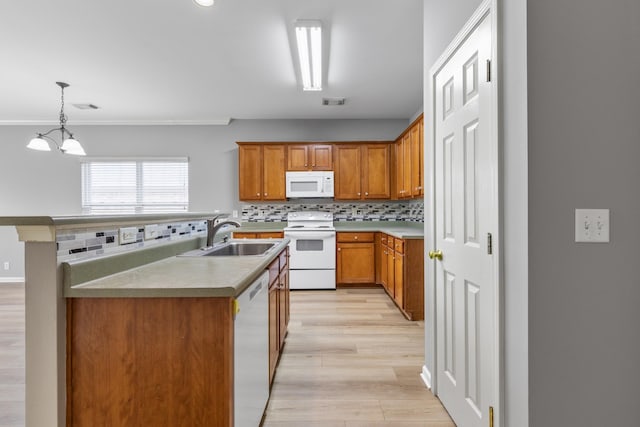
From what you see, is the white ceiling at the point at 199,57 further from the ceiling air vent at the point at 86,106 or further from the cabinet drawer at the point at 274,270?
the cabinet drawer at the point at 274,270

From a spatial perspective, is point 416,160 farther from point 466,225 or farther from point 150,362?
point 150,362

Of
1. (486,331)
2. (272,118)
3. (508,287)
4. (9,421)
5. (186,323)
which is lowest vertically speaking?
(9,421)

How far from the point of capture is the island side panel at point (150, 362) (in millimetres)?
1237

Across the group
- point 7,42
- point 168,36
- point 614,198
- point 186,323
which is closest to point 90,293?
point 186,323

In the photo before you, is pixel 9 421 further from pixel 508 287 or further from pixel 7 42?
pixel 7 42

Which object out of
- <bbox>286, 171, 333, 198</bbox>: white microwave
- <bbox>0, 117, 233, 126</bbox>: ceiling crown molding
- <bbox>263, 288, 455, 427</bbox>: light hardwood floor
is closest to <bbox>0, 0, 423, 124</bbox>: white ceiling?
<bbox>0, 117, 233, 126</bbox>: ceiling crown molding

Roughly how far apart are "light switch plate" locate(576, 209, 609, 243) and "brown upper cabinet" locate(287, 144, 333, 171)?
166 inches

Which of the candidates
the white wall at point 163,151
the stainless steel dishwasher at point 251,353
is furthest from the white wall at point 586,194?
the white wall at point 163,151

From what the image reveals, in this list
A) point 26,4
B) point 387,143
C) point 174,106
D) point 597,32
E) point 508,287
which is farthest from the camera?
point 387,143

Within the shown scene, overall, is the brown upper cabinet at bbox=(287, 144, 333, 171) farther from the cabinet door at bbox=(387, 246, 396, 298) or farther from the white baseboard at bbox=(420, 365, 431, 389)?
the white baseboard at bbox=(420, 365, 431, 389)

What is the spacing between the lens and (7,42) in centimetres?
309

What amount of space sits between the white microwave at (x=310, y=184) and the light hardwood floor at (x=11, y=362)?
3.39 meters

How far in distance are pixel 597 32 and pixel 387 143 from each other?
4113 millimetres

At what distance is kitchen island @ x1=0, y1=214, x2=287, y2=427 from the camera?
1.21m
